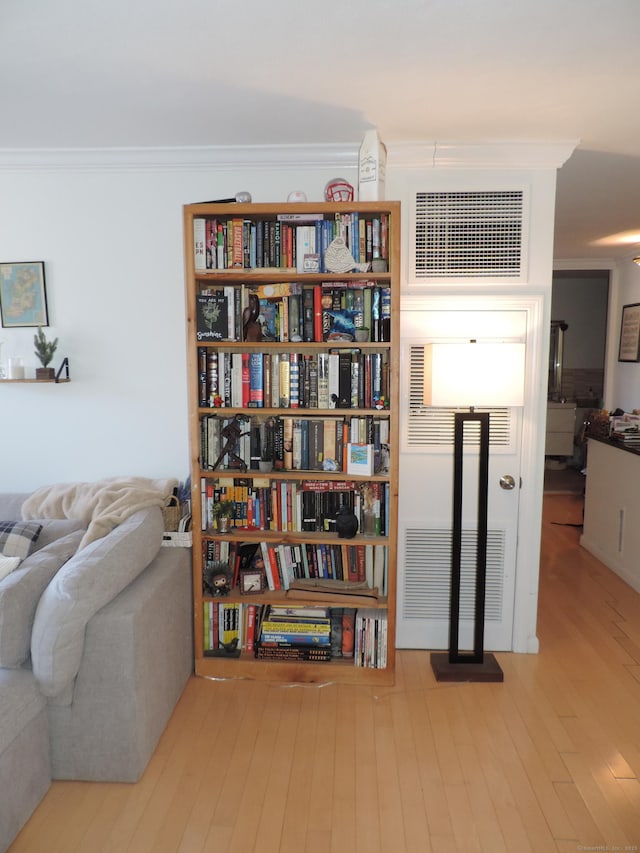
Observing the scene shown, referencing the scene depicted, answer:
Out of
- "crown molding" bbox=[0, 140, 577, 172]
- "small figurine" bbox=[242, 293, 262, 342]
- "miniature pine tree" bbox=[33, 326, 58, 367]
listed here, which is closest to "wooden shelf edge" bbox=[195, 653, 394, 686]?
"small figurine" bbox=[242, 293, 262, 342]

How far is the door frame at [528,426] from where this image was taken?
9.82 ft

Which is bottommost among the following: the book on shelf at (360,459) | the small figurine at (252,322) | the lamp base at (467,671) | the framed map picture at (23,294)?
the lamp base at (467,671)

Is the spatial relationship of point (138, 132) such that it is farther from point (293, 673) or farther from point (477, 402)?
point (293, 673)

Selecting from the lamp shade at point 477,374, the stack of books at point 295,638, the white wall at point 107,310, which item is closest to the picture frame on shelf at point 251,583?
Answer: the stack of books at point 295,638

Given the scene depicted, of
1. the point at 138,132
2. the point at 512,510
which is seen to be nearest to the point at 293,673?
the point at 512,510

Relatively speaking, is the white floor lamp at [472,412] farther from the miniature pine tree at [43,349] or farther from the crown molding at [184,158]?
the miniature pine tree at [43,349]

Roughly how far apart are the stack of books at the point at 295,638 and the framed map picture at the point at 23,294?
6.26 ft

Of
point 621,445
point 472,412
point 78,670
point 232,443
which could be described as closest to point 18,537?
point 78,670

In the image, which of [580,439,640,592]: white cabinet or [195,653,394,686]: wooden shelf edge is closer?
[195,653,394,686]: wooden shelf edge

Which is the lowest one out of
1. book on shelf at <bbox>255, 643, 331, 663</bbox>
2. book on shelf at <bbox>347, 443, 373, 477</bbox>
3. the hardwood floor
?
the hardwood floor

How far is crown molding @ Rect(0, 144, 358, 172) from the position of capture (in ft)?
9.66

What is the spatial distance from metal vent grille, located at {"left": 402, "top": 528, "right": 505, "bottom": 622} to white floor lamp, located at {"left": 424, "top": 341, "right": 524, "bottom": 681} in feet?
0.40

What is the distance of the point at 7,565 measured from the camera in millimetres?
2352

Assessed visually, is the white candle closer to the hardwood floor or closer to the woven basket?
the woven basket
